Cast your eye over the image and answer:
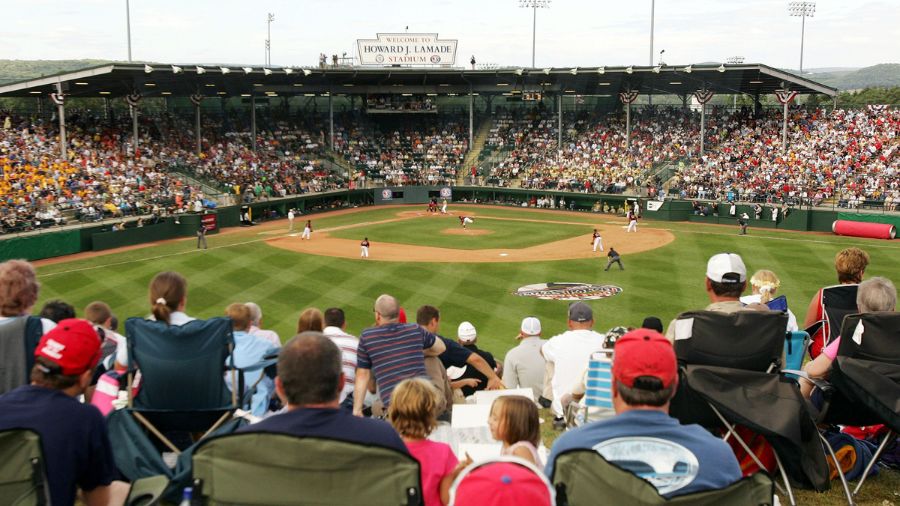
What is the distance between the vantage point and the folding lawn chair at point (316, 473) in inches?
137

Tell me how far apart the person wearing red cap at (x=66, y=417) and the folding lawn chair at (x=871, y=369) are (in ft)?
17.6

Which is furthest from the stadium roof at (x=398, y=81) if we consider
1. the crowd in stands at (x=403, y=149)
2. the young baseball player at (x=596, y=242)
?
the young baseball player at (x=596, y=242)

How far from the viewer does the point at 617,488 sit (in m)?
3.54

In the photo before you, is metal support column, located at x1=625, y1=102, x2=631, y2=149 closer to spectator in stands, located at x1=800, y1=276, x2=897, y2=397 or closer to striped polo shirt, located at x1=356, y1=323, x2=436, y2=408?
spectator in stands, located at x1=800, y1=276, x2=897, y2=397

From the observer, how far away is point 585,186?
5709 cm

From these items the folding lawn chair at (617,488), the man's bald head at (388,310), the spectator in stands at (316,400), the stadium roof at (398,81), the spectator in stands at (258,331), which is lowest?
the spectator in stands at (258,331)

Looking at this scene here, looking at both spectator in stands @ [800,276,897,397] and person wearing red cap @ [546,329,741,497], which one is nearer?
person wearing red cap @ [546,329,741,497]

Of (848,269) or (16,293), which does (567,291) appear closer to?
(848,269)

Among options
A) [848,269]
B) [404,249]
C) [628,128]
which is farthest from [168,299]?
[628,128]

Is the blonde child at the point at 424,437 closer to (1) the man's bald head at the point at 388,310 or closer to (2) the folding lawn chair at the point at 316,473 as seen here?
(2) the folding lawn chair at the point at 316,473

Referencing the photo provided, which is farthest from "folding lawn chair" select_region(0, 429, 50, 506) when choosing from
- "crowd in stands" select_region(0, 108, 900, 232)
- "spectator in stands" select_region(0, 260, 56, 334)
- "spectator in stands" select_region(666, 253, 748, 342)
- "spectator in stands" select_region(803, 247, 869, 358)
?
"crowd in stands" select_region(0, 108, 900, 232)

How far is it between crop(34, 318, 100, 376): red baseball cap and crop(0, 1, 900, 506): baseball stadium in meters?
0.01

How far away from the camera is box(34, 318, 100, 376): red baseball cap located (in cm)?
477

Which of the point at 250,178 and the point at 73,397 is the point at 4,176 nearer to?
the point at 250,178
